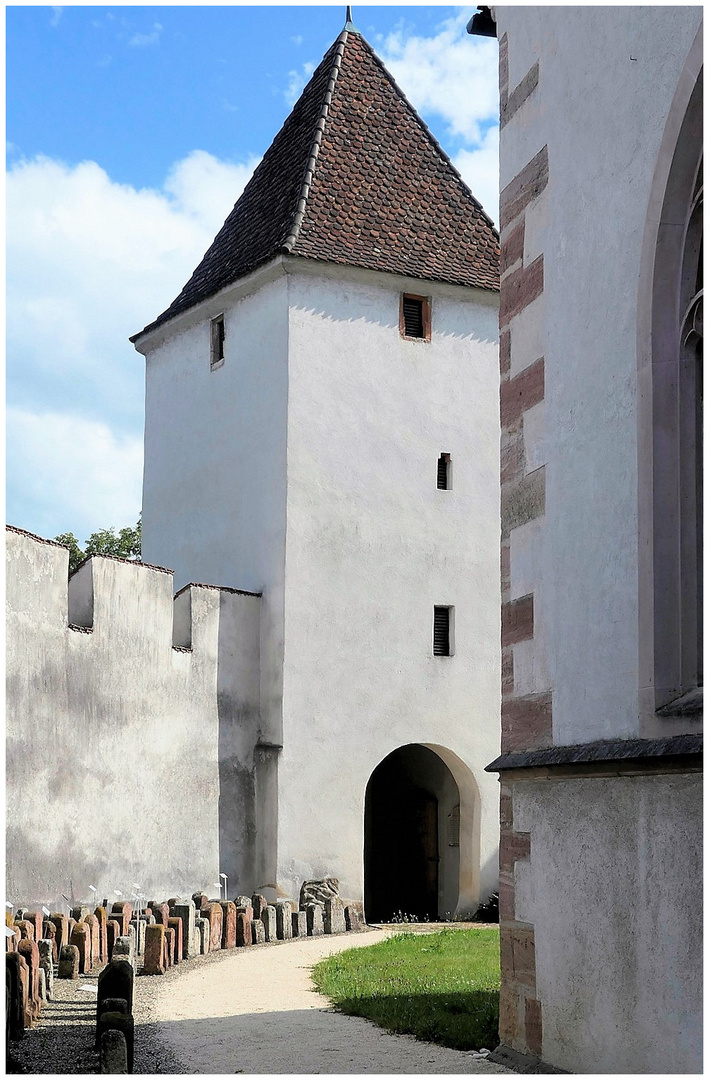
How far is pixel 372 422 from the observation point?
1986cm

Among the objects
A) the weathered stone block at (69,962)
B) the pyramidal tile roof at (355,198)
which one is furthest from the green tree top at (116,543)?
the weathered stone block at (69,962)

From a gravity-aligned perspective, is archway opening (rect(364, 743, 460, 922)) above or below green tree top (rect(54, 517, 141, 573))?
below

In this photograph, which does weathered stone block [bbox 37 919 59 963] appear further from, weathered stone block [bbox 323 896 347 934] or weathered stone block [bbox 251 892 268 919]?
weathered stone block [bbox 323 896 347 934]

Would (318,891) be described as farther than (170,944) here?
Yes

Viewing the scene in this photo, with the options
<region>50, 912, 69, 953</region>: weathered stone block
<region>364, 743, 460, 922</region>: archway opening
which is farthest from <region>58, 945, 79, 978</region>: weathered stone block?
<region>364, 743, 460, 922</region>: archway opening

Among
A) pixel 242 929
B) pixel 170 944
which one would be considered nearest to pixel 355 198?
pixel 242 929

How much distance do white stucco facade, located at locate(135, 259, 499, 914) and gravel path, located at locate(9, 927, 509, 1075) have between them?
6.55 m

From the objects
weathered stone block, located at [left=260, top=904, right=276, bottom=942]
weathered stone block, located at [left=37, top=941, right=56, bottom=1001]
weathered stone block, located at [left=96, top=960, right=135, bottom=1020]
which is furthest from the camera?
weathered stone block, located at [left=260, top=904, right=276, bottom=942]

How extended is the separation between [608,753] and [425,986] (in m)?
4.69

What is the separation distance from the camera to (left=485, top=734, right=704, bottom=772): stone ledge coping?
5.59 metres

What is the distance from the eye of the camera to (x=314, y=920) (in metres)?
16.7

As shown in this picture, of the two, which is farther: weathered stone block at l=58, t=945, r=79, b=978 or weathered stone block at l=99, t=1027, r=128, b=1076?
weathered stone block at l=58, t=945, r=79, b=978

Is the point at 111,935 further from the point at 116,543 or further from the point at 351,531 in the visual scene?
the point at 116,543

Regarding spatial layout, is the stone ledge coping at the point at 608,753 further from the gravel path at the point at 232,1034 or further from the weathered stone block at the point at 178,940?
the weathered stone block at the point at 178,940
